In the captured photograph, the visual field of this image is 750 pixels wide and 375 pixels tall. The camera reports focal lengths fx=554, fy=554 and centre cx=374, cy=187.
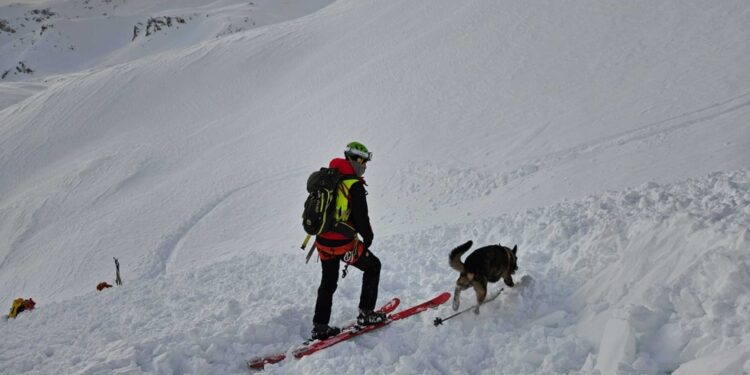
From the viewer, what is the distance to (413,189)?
15523 millimetres

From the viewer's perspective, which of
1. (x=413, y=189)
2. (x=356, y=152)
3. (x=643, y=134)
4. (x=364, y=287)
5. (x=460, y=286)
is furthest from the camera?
(x=413, y=189)

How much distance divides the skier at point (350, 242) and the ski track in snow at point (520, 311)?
1.50 feet

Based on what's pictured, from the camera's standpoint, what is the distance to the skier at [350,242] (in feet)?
19.1

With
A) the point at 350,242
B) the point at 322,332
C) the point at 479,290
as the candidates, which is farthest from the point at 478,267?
the point at 322,332

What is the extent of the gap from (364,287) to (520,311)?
1.75m

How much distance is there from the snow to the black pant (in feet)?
1.47

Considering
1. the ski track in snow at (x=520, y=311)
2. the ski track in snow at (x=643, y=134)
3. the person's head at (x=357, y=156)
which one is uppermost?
the person's head at (x=357, y=156)

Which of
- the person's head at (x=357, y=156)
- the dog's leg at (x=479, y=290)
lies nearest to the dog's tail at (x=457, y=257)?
the dog's leg at (x=479, y=290)

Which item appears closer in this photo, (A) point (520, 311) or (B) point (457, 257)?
(A) point (520, 311)

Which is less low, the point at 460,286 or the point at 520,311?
the point at 460,286

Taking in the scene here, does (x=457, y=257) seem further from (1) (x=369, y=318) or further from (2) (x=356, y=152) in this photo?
(2) (x=356, y=152)

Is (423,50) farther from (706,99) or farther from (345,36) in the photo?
(706,99)

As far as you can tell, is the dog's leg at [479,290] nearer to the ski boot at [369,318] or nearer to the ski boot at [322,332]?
the ski boot at [369,318]

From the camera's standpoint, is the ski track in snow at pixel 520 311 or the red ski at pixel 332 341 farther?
the red ski at pixel 332 341
